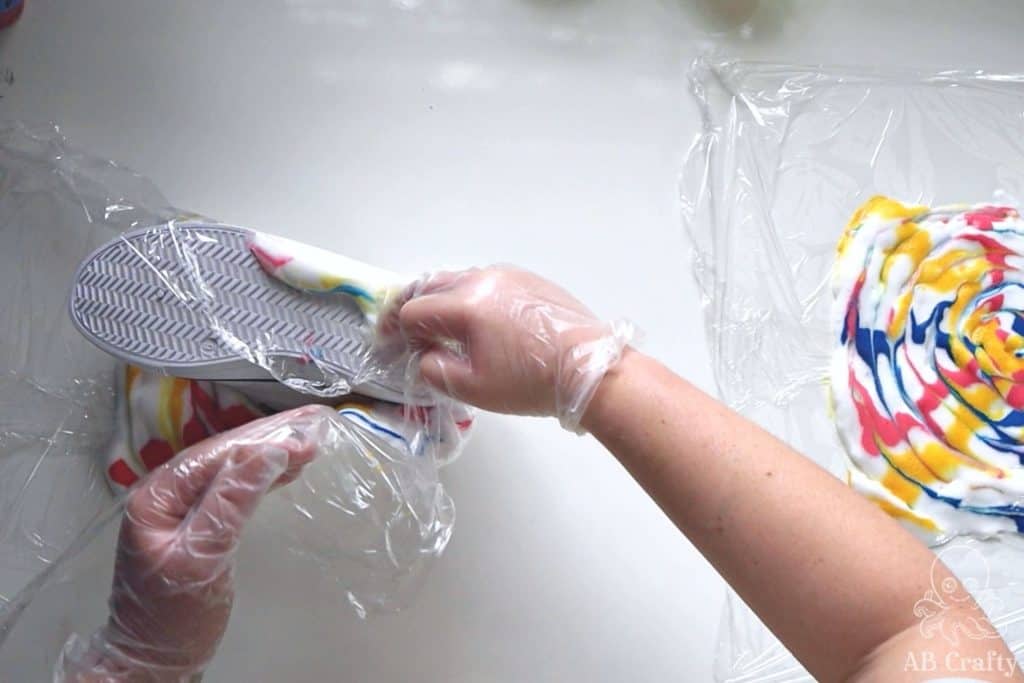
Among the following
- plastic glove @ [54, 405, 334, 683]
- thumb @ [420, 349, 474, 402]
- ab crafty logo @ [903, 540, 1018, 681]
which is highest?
thumb @ [420, 349, 474, 402]

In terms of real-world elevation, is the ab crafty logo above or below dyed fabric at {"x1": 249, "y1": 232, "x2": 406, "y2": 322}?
below

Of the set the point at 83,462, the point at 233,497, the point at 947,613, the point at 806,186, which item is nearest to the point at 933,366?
the point at 806,186

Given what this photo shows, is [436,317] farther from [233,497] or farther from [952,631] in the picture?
[952,631]

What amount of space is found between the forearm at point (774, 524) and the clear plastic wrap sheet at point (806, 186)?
9.4 inches

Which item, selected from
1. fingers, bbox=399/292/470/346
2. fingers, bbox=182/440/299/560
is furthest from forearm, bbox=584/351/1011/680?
fingers, bbox=182/440/299/560

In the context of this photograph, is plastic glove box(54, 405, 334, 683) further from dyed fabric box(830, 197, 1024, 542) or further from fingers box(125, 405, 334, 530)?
dyed fabric box(830, 197, 1024, 542)

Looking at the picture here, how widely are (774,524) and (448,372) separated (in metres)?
0.22

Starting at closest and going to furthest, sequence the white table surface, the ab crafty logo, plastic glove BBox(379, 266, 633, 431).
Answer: the ab crafty logo < plastic glove BBox(379, 266, 633, 431) < the white table surface

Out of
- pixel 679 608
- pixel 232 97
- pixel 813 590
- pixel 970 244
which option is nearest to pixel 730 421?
pixel 813 590

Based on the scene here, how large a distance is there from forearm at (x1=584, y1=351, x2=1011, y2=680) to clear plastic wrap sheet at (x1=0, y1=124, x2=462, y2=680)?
17 cm

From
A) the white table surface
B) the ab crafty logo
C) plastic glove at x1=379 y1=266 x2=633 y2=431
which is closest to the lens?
the ab crafty logo

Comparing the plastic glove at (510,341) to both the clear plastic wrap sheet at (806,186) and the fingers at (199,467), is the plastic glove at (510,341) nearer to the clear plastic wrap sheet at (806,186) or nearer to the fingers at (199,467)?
the fingers at (199,467)

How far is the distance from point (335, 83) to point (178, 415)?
1.09 feet

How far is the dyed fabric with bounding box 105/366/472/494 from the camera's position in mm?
644
